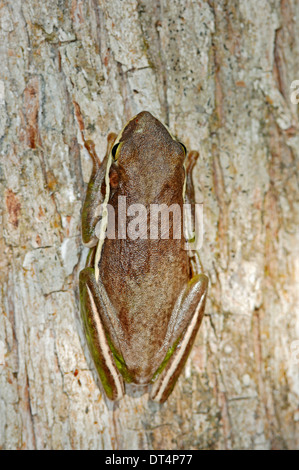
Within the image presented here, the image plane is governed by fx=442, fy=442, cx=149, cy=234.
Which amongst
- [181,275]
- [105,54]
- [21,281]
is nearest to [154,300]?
[181,275]

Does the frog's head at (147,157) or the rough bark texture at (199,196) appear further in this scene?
the rough bark texture at (199,196)

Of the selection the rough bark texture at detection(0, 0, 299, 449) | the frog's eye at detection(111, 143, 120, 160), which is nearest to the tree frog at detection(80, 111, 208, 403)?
the frog's eye at detection(111, 143, 120, 160)

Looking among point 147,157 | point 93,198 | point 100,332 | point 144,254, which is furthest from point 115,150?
point 100,332

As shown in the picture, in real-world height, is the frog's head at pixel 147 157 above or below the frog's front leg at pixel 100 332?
above

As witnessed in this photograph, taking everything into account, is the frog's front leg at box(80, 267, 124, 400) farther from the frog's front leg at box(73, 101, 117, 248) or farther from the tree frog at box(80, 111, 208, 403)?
the frog's front leg at box(73, 101, 117, 248)

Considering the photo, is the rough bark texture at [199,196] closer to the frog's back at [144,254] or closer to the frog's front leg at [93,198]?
the frog's front leg at [93,198]

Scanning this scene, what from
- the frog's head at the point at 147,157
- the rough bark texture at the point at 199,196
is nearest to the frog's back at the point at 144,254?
the frog's head at the point at 147,157

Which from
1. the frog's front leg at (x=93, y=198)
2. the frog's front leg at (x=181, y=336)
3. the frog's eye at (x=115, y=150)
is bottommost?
the frog's front leg at (x=181, y=336)
